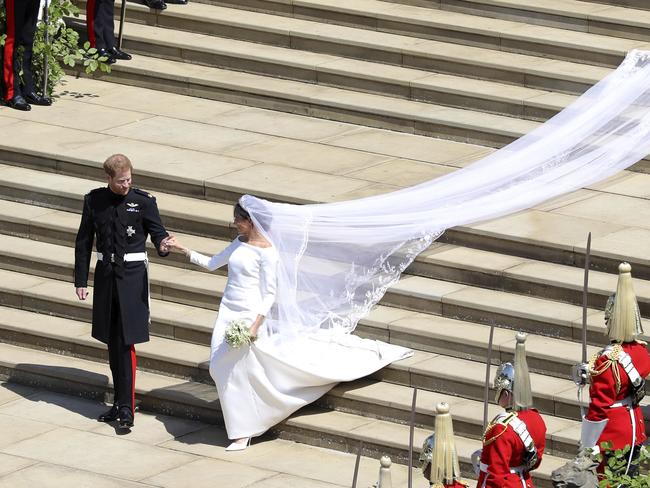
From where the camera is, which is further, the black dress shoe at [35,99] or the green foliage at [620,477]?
the black dress shoe at [35,99]

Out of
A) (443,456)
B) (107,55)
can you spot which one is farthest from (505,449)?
(107,55)

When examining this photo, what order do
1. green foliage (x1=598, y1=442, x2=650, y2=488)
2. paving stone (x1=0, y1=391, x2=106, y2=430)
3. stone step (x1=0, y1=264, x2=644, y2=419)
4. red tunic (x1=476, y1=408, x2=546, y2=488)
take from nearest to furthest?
1. green foliage (x1=598, y1=442, x2=650, y2=488)
2. red tunic (x1=476, y1=408, x2=546, y2=488)
3. stone step (x1=0, y1=264, x2=644, y2=419)
4. paving stone (x1=0, y1=391, x2=106, y2=430)

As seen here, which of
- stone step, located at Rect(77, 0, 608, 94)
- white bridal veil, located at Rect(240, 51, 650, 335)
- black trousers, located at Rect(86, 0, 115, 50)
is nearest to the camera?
white bridal veil, located at Rect(240, 51, 650, 335)

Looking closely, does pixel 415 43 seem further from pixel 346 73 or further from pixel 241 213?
pixel 241 213

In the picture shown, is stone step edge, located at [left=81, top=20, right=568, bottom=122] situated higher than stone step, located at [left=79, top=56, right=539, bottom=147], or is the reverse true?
stone step edge, located at [left=81, top=20, right=568, bottom=122]

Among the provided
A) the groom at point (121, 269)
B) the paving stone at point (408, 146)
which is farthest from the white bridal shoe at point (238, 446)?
the paving stone at point (408, 146)

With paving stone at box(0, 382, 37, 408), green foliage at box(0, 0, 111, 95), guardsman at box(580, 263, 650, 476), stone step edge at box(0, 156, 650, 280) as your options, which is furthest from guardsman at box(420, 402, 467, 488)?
green foliage at box(0, 0, 111, 95)

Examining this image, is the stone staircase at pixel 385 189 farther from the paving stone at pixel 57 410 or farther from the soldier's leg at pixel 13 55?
the soldier's leg at pixel 13 55

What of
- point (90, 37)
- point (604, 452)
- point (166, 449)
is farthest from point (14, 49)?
point (604, 452)

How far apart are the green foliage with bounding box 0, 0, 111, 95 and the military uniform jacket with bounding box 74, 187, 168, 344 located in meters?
4.91

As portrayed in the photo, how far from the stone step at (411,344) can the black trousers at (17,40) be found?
10.1 feet

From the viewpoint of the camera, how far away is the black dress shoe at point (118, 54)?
17250 millimetres

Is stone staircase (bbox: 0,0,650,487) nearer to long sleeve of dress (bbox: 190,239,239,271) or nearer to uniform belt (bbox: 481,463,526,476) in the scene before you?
uniform belt (bbox: 481,463,526,476)

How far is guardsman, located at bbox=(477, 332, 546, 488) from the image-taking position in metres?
8.83
